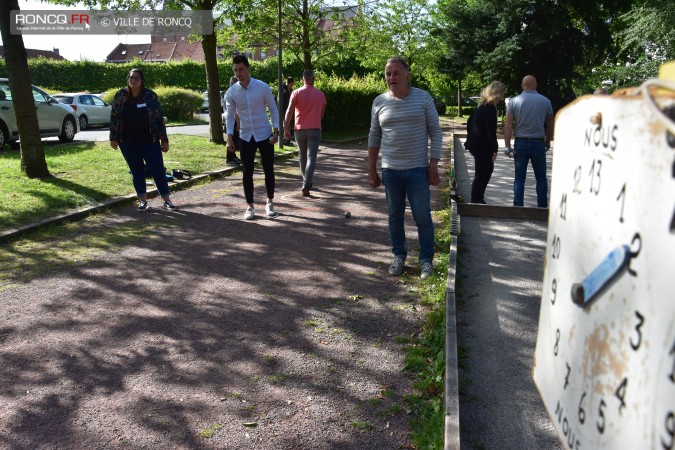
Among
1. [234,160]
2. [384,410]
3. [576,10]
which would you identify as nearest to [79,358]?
[384,410]

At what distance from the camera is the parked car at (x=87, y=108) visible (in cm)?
2945

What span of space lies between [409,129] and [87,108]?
27240 millimetres

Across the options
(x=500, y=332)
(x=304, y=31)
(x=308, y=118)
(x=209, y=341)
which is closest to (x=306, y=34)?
(x=304, y=31)

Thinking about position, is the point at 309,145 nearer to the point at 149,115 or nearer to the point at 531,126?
the point at 149,115

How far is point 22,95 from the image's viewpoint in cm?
1074

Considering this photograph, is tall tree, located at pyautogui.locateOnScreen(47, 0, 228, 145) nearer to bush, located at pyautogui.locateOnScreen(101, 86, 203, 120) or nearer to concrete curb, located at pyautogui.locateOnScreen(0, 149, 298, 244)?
concrete curb, located at pyautogui.locateOnScreen(0, 149, 298, 244)

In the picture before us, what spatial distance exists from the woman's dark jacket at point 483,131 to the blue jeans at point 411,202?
10.0 ft

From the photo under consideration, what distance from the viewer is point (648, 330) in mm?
1326

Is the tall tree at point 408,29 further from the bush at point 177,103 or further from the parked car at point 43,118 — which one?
the parked car at point 43,118

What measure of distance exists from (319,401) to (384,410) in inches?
15.6

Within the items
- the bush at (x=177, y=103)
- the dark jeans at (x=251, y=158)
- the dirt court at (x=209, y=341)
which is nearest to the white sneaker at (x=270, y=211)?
the dark jeans at (x=251, y=158)

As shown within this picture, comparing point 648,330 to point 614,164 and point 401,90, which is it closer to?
point 614,164

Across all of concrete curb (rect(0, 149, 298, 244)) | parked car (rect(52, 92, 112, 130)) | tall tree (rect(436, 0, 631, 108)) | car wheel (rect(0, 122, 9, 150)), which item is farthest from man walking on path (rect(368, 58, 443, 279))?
parked car (rect(52, 92, 112, 130))

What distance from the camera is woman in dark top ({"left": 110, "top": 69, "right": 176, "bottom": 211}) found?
8.73 m
